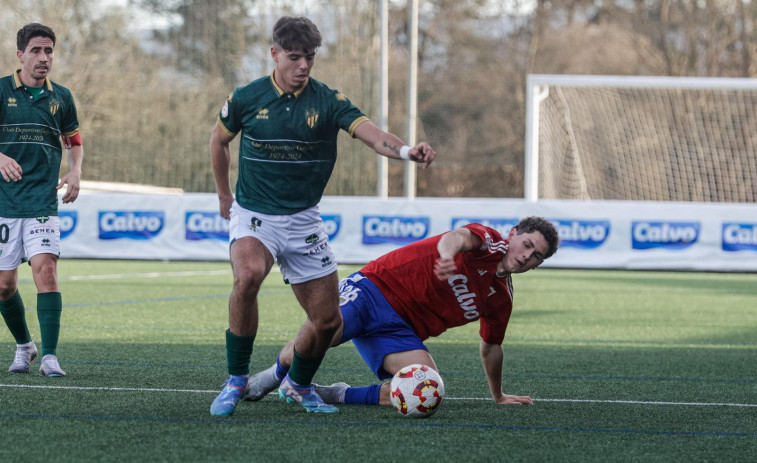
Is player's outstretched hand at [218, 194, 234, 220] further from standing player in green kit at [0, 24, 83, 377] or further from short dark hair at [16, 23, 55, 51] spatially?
short dark hair at [16, 23, 55, 51]

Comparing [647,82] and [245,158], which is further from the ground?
[647,82]

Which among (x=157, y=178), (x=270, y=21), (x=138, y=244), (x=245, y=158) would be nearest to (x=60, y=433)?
(x=245, y=158)

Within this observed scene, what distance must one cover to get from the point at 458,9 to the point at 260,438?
3458 centimetres

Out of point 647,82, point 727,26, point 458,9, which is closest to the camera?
point 647,82

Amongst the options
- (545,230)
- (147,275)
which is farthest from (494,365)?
(147,275)

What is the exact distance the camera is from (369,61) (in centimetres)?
2708

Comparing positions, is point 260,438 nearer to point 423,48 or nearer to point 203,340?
point 203,340

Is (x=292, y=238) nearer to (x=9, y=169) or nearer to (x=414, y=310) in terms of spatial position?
(x=414, y=310)

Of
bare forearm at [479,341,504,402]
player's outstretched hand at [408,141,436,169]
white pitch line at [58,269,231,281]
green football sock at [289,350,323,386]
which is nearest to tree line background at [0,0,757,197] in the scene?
white pitch line at [58,269,231,281]

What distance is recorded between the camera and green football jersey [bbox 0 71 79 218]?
6668mm

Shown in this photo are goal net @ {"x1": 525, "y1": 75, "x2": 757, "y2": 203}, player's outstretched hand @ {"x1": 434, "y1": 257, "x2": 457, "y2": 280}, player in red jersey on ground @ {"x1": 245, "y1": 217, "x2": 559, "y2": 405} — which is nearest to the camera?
player's outstretched hand @ {"x1": 434, "y1": 257, "x2": 457, "y2": 280}

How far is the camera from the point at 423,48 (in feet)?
125

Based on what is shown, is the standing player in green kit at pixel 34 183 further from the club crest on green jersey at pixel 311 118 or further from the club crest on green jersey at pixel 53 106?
the club crest on green jersey at pixel 311 118

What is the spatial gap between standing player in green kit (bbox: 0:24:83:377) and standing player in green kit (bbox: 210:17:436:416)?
1716 millimetres
